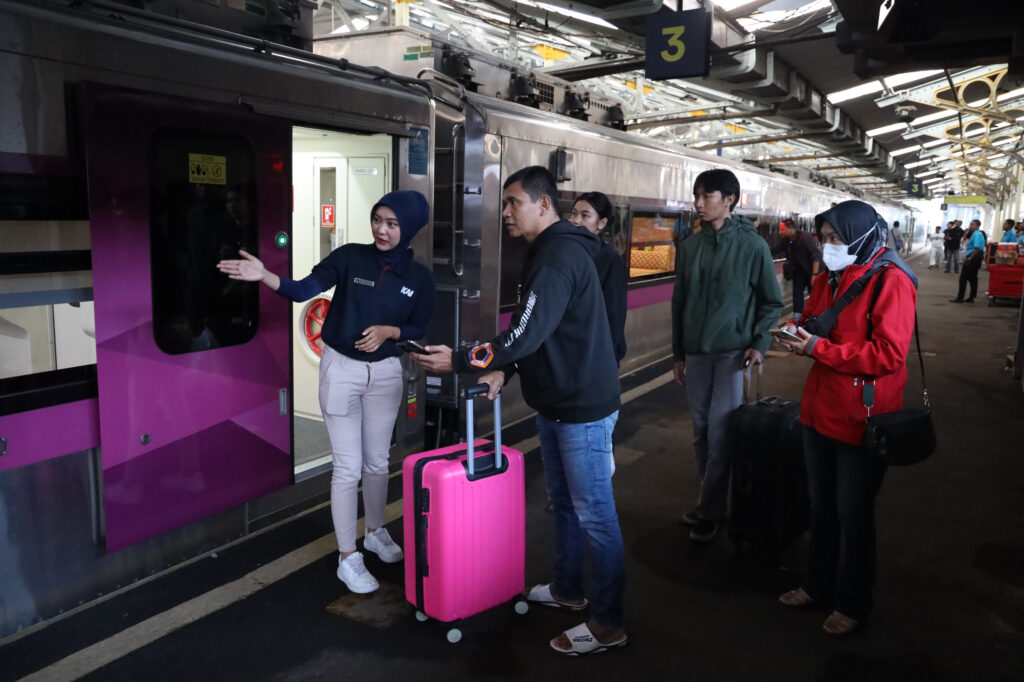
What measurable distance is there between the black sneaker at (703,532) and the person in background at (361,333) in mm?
1840

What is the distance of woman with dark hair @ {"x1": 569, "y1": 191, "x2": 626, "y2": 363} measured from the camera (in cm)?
438

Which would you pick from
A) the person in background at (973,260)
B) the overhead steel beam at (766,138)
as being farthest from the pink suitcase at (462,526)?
the person in background at (973,260)

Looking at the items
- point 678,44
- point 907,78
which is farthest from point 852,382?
point 907,78

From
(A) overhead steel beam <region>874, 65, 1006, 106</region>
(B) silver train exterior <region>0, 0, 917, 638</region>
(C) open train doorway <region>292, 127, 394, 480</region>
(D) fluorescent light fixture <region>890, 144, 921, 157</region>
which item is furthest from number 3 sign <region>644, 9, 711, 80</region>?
(D) fluorescent light fixture <region>890, 144, 921, 157</region>

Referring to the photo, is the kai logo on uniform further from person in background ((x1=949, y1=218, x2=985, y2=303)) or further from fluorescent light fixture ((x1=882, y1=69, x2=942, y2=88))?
person in background ((x1=949, y1=218, x2=985, y2=303))

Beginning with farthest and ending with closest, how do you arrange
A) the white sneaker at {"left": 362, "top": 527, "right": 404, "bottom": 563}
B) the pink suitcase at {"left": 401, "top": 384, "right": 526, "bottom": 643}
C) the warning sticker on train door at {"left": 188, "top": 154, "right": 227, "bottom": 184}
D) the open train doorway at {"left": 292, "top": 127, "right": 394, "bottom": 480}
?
the open train doorway at {"left": 292, "top": 127, "right": 394, "bottom": 480} < the white sneaker at {"left": 362, "top": 527, "right": 404, "bottom": 563} < the warning sticker on train door at {"left": 188, "top": 154, "right": 227, "bottom": 184} < the pink suitcase at {"left": 401, "top": 384, "right": 526, "bottom": 643}

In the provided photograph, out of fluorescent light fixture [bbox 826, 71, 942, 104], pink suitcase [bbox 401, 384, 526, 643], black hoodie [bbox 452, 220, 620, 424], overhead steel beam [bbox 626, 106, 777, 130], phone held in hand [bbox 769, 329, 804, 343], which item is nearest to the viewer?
black hoodie [bbox 452, 220, 620, 424]

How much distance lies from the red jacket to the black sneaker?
123 centimetres

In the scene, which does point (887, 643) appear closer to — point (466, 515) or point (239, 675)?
point (466, 515)

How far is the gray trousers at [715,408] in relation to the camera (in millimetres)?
4363

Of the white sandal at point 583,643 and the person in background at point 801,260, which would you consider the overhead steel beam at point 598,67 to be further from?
the white sandal at point 583,643

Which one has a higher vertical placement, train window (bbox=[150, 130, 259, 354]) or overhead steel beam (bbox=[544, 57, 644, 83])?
overhead steel beam (bbox=[544, 57, 644, 83])

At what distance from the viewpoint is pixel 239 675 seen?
3.08m

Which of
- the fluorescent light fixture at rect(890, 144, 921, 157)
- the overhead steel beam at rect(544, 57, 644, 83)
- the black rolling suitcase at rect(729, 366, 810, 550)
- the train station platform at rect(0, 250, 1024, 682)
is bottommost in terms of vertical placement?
the train station platform at rect(0, 250, 1024, 682)
